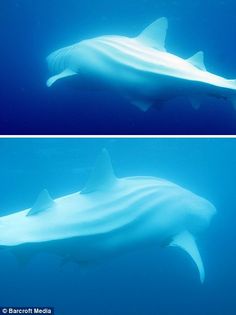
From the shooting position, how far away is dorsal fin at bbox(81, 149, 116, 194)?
11.2 feet

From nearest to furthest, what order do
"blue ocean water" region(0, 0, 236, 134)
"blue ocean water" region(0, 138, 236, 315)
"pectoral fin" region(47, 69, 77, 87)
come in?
"pectoral fin" region(47, 69, 77, 87), "blue ocean water" region(0, 0, 236, 134), "blue ocean water" region(0, 138, 236, 315)

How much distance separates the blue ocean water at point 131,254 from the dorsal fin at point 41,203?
50cm

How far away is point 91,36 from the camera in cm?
296

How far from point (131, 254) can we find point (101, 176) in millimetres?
2954

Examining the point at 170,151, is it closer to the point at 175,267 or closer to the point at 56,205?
the point at 56,205

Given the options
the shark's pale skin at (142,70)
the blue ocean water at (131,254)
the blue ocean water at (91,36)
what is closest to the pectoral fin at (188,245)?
the blue ocean water at (131,254)

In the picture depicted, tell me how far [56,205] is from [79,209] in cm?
18

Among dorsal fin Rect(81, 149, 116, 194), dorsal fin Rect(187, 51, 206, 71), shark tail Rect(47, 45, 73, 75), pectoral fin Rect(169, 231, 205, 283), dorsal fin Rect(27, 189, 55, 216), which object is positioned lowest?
pectoral fin Rect(169, 231, 205, 283)

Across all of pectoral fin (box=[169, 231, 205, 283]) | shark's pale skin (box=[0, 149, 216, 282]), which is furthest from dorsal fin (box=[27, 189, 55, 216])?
pectoral fin (box=[169, 231, 205, 283])

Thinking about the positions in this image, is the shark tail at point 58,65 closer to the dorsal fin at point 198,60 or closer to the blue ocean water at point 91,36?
the blue ocean water at point 91,36

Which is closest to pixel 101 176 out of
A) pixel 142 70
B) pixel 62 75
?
pixel 62 75

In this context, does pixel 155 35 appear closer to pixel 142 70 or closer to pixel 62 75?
pixel 142 70

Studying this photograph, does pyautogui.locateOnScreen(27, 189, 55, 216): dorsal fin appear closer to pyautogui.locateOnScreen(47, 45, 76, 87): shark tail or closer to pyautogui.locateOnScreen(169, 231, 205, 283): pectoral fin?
pyautogui.locateOnScreen(47, 45, 76, 87): shark tail

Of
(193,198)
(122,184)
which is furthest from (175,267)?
(122,184)
